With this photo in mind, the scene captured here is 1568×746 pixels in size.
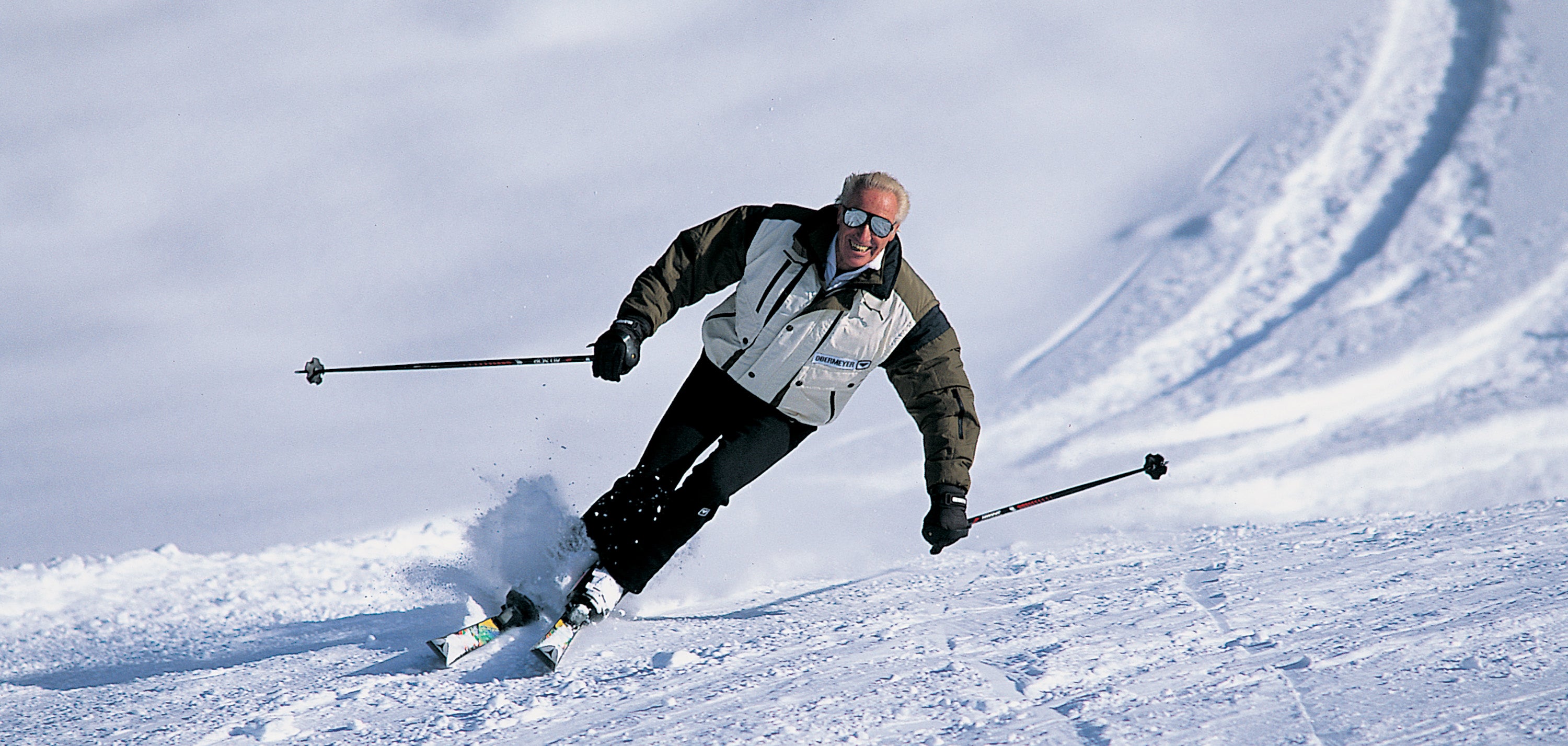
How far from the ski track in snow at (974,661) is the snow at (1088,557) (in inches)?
0.6

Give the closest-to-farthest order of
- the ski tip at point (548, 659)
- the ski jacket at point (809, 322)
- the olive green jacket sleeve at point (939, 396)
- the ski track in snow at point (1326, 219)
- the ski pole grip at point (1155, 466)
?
the ski tip at point (548, 659) < the ski jacket at point (809, 322) < the olive green jacket sleeve at point (939, 396) < the ski pole grip at point (1155, 466) < the ski track in snow at point (1326, 219)

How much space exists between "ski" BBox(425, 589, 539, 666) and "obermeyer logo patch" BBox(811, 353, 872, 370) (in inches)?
40.6

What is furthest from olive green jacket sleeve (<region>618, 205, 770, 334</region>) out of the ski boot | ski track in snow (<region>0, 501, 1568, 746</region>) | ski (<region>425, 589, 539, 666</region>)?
ski track in snow (<region>0, 501, 1568, 746</region>)

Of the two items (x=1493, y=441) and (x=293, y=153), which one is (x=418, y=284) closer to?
(x=293, y=153)

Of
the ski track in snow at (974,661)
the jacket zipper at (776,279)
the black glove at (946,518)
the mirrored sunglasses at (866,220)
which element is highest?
the mirrored sunglasses at (866,220)

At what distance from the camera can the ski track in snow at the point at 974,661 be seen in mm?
2152

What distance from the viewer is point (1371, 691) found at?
217 cm

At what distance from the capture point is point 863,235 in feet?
9.99

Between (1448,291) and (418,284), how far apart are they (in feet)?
25.0

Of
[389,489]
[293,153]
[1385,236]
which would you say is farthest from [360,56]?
[1385,236]

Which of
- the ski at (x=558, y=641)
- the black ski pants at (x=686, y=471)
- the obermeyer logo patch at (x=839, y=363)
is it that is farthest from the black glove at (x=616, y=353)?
the ski at (x=558, y=641)

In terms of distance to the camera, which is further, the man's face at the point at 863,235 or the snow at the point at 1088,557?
the man's face at the point at 863,235

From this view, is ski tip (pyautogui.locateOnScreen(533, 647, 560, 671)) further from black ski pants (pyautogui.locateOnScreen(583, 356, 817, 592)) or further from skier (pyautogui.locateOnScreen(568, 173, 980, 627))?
black ski pants (pyautogui.locateOnScreen(583, 356, 817, 592))

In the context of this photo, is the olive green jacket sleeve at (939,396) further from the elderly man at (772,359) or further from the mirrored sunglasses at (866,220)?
the mirrored sunglasses at (866,220)
